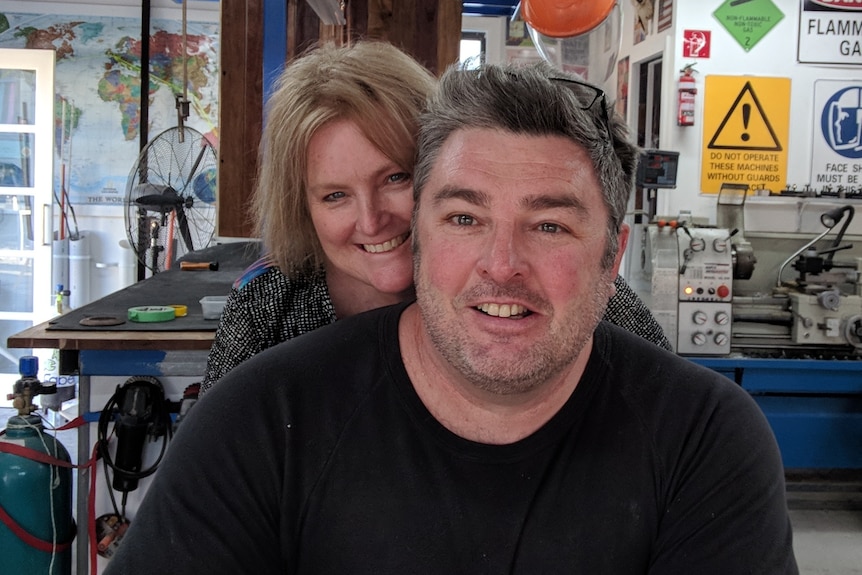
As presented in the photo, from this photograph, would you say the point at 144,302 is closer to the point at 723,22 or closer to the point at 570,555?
the point at 570,555

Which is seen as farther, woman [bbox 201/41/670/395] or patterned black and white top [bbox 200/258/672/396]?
patterned black and white top [bbox 200/258/672/396]

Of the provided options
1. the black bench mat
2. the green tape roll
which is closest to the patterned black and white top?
the black bench mat

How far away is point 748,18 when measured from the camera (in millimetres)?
4477

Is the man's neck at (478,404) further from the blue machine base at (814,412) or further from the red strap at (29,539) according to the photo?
the blue machine base at (814,412)

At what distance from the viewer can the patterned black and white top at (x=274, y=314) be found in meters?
1.57

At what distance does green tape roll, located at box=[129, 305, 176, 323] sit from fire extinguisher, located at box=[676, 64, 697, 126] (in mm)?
3129

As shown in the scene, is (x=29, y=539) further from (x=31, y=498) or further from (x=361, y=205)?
(x=361, y=205)

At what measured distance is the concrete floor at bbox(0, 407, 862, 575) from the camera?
353 centimetres

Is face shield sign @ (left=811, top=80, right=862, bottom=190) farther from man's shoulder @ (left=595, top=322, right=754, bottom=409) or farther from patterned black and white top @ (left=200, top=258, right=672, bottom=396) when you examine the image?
man's shoulder @ (left=595, top=322, right=754, bottom=409)

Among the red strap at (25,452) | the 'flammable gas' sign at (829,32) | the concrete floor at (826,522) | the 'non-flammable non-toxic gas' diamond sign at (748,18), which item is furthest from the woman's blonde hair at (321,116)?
the 'flammable gas' sign at (829,32)

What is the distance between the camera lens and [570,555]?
1.01 m

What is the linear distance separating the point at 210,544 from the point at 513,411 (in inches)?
17.0

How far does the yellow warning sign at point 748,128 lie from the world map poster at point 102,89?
145 inches

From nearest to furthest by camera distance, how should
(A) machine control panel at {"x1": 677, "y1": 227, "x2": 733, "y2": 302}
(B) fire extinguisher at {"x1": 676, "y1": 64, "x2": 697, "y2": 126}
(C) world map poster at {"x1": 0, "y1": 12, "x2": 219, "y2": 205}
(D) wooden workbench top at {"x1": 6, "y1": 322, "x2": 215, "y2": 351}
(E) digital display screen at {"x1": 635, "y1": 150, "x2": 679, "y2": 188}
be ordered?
(D) wooden workbench top at {"x1": 6, "y1": 322, "x2": 215, "y2": 351}, (A) machine control panel at {"x1": 677, "y1": 227, "x2": 733, "y2": 302}, (E) digital display screen at {"x1": 635, "y1": 150, "x2": 679, "y2": 188}, (B) fire extinguisher at {"x1": 676, "y1": 64, "x2": 697, "y2": 126}, (C) world map poster at {"x1": 0, "y1": 12, "x2": 219, "y2": 205}
